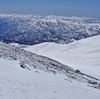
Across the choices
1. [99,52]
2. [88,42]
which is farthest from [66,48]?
[99,52]

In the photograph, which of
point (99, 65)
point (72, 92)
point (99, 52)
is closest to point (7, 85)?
point (72, 92)

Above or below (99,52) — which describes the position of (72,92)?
above

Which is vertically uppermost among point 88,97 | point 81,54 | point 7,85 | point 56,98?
point 7,85

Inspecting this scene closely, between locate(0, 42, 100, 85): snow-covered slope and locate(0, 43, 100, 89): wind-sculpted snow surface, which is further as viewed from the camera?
locate(0, 42, 100, 85): snow-covered slope

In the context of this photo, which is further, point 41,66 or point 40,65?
point 40,65

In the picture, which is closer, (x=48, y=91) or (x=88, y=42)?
(x=48, y=91)

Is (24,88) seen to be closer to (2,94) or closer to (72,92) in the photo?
(2,94)

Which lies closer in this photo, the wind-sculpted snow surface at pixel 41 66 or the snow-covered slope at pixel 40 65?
the wind-sculpted snow surface at pixel 41 66

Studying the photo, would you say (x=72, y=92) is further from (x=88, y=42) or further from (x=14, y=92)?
(x=88, y=42)

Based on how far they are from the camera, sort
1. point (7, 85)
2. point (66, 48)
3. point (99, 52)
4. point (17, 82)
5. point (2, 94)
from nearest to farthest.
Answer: point (2, 94)
point (7, 85)
point (17, 82)
point (99, 52)
point (66, 48)

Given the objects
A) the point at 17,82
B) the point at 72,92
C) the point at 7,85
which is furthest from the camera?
the point at 72,92
